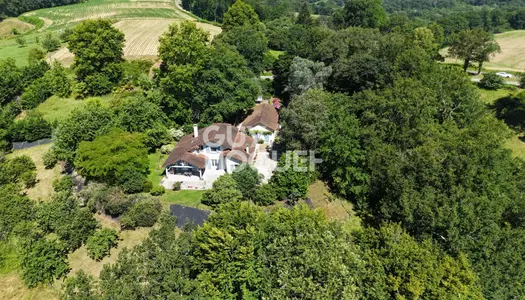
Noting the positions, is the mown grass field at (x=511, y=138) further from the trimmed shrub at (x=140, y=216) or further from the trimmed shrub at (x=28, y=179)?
the trimmed shrub at (x=28, y=179)

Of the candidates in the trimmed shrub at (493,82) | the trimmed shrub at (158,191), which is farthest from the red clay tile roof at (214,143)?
the trimmed shrub at (493,82)

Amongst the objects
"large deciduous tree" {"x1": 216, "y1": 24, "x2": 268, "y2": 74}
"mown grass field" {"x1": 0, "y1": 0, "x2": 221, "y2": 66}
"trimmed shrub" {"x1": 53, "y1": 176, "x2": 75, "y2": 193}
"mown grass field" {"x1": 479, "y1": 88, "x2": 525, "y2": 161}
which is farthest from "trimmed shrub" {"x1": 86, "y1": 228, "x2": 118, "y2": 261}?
"mown grass field" {"x1": 479, "y1": 88, "x2": 525, "y2": 161}

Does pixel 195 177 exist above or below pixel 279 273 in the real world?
below

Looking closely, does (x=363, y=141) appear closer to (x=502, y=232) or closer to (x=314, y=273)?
(x=502, y=232)

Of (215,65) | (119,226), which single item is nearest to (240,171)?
(119,226)

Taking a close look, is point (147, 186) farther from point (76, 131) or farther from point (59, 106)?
point (59, 106)
